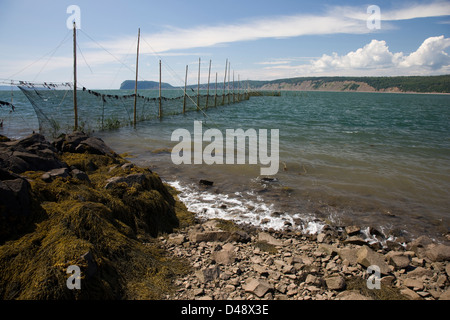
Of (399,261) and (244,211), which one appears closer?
(399,261)

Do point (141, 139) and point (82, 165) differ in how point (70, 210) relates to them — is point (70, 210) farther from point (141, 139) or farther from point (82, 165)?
point (141, 139)

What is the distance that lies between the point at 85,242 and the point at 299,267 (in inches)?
140

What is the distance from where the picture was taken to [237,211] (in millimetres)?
7668

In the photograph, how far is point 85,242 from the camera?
4.12 metres

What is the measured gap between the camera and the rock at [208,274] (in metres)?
4.42

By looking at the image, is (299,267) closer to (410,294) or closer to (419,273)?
(410,294)

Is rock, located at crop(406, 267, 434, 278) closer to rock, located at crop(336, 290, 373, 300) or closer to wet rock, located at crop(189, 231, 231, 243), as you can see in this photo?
rock, located at crop(336, 290, 373, 300)

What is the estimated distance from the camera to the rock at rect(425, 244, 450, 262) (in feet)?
18.2

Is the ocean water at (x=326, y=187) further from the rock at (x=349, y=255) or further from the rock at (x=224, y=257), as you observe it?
the rock at (x=224, y=257)

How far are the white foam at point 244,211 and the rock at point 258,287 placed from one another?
98.9 inches

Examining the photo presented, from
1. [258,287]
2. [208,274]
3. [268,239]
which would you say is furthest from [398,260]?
[208,274]

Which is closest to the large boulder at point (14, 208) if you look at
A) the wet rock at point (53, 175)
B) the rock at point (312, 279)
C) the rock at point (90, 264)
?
the wet rock at point (53, 175)
